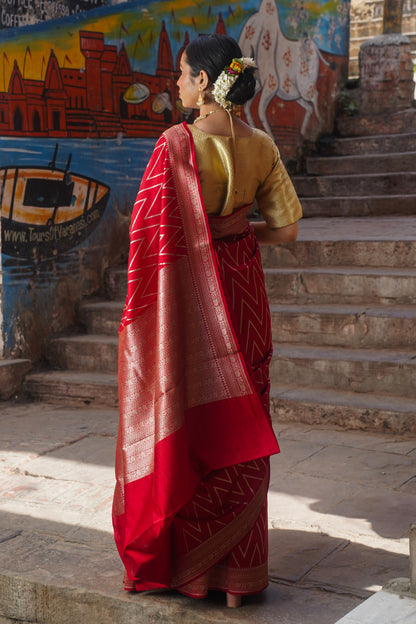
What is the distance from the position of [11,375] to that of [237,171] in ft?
11.6

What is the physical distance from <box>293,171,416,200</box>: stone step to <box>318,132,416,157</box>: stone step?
0.66m

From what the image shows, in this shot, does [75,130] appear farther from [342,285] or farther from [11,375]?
[342,285]

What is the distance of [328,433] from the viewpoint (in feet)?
15.5

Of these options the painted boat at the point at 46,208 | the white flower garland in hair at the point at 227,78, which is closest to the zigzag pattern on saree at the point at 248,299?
the white flower garland in hair at the point at 227,78

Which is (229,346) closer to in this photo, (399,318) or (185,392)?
(185,392)

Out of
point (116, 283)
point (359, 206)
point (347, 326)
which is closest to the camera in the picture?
point (347, 326)

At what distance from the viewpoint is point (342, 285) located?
5.86 metres

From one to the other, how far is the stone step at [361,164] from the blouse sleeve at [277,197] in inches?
229

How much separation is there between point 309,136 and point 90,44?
361cm

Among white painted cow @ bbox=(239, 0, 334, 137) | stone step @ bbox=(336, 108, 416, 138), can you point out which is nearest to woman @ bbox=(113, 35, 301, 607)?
white painted cow @ bbox=(239, 0, 334, 137)

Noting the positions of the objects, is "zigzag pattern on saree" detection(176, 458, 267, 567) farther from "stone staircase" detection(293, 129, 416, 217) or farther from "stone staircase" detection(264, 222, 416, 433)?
"stone staircase" detection(293, 129, 416, 217)

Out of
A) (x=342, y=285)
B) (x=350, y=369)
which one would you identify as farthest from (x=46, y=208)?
(x=350, y=369)

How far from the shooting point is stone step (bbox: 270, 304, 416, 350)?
530 centimetres

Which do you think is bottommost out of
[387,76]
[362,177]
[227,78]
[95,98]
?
[362,177]
